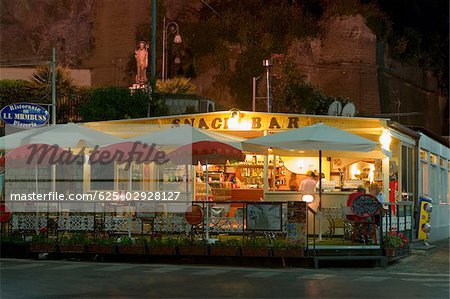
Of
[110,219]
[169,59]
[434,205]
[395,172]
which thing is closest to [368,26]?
[169,59]

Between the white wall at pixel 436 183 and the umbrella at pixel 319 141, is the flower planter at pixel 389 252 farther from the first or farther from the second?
the white wall at pixel 436 183

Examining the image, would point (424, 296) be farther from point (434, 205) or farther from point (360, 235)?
point (434, 205)

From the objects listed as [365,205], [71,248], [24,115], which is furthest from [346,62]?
[71,248]

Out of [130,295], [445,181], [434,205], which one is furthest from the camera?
[445,181]

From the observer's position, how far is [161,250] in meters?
16.9

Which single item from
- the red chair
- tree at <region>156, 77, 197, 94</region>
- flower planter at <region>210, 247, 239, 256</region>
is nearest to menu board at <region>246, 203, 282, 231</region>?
flower planter at <region>210, 247, 239, 256</region>

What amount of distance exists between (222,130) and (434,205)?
29.5 ft

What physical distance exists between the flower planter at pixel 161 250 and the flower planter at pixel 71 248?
1.64 meters

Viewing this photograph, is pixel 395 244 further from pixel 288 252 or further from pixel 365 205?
pixel 288 252

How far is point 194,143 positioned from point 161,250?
2.80 m

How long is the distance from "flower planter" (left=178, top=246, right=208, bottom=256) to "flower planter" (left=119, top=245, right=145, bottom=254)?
87 cm

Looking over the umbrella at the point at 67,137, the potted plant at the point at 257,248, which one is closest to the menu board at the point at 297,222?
the potted plant at the point at 257,248

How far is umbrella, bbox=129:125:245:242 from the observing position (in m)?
18.2

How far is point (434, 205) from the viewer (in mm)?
26141
